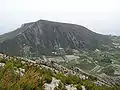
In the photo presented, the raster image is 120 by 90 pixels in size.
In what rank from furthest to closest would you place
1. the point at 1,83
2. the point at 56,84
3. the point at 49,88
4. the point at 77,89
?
the point at 77,89 < the point at 56,84 < the point at 49,88 < the point at 1,83

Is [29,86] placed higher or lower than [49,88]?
higher

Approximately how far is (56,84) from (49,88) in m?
1.43

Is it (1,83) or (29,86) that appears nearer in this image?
(1,83)

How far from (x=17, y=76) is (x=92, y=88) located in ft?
22.4

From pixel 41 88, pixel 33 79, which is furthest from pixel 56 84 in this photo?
pixel 33 79

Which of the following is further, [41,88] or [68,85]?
[68,85]

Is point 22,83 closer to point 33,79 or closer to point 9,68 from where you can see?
point 33,79

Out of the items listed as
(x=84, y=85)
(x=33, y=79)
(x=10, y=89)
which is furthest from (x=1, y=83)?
(x=84, y=85)

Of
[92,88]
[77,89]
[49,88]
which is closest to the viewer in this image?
[49,88]

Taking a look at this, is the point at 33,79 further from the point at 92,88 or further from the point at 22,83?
the point at 92,88

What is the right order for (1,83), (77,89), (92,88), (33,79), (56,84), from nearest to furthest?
1. (1,83)
2. (33,79)
3. (56,84)
4. (77,89)
5. (92,88)

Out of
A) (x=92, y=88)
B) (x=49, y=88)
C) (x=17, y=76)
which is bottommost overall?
(x=92, y=88)

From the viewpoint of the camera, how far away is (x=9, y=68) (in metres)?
13.9

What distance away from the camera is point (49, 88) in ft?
48.2
